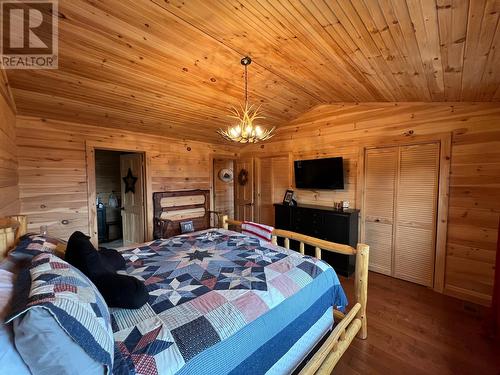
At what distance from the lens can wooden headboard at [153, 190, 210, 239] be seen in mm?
4137

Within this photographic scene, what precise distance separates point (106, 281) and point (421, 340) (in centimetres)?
262

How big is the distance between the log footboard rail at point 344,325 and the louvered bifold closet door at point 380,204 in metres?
1.62

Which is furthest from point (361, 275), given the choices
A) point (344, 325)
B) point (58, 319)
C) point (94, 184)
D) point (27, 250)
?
point (94, 184)

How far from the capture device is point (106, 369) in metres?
0.81

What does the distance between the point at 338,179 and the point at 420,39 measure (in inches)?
91.8

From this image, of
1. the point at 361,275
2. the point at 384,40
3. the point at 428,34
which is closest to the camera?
the point at 428,34

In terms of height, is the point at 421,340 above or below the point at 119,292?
below

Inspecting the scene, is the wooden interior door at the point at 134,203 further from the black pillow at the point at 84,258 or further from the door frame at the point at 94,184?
the black pillow at the point at 84,258

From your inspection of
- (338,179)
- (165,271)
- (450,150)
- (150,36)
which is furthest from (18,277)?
(450,150)

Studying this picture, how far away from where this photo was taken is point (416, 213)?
3.09m

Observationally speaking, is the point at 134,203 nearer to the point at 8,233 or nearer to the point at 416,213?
the point at 8,233

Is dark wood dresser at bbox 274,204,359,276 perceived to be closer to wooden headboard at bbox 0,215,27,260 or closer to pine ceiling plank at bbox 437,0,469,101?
pine ceiling plank at bbox 437,0,469,101

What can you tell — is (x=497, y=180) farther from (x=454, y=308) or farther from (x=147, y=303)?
(x=147, y=303)

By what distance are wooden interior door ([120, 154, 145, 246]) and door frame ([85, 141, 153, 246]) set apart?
0.33ft
